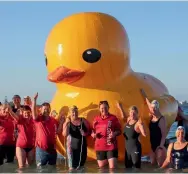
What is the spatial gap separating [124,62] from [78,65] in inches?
39.9

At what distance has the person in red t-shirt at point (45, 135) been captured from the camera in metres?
7.49

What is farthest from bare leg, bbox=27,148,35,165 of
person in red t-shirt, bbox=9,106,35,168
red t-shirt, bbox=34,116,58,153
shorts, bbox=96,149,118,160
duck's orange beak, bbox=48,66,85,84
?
duck's orange beak, bbox=48,66,85,84

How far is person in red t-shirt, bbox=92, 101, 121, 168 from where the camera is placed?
7.32 meters

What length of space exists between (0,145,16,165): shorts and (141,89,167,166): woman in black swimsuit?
2869mm

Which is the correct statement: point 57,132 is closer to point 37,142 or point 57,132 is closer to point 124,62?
point 37,142

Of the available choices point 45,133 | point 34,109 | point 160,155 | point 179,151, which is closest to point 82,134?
point 45,133

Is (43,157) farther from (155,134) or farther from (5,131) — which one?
(155,134)

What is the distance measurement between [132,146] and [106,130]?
556 mm

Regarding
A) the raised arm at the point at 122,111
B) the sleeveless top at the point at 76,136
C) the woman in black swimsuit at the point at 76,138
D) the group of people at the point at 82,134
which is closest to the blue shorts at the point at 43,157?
the group of people at the point at 82,134

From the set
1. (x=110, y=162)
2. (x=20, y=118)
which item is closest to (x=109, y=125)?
(x=110, y=162)

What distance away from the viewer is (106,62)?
811cm

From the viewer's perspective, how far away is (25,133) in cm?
778

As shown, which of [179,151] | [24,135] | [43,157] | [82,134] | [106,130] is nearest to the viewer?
[179,151]

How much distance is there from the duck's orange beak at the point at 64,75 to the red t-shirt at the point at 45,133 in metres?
0.80
